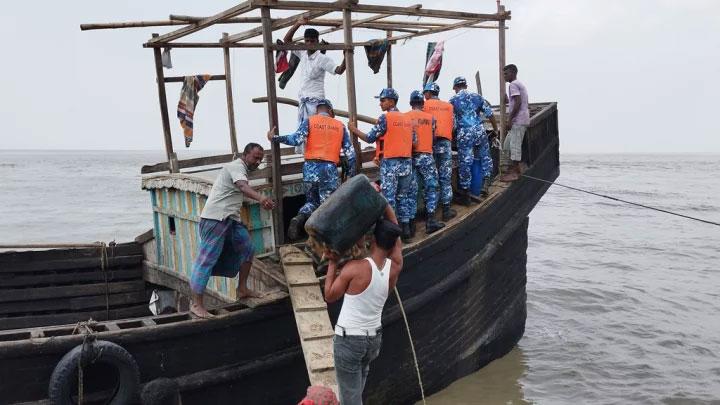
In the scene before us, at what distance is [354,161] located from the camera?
6.49 m

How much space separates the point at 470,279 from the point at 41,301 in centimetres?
517

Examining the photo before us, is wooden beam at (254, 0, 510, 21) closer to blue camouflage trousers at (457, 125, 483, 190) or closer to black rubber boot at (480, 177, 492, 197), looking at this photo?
blue camouflage trousers at (457, 125, 483, 190)

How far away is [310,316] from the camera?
5.14 m

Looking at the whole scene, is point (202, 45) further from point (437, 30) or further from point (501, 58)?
point (501, 58)

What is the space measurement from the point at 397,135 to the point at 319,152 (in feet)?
2.97

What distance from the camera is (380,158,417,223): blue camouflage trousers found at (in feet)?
21.8

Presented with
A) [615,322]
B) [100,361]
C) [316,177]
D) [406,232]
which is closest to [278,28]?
[316,177]

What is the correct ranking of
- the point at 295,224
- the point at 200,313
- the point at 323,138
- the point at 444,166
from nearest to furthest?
the point at 200,313 < the point at 323,138 < the point at 295,224 < the point at 444,166

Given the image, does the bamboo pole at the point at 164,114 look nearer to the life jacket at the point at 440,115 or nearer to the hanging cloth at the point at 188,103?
the hanging cloth at the point at 188,103

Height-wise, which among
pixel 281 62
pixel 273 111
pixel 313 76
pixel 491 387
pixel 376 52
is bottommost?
pixel 491 387

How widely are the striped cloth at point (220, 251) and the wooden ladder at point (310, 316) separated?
0.39 m

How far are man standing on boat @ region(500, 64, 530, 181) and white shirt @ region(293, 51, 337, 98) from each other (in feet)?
7.62

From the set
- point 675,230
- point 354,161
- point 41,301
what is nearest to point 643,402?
point 354,161

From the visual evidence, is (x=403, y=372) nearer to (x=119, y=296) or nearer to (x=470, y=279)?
(x=470, y=279)
